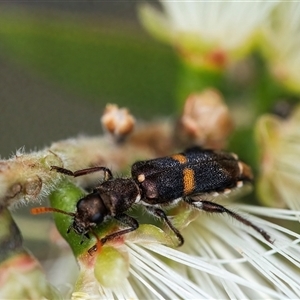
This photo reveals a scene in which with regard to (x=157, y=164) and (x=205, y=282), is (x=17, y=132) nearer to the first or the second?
(x=157, y=164)

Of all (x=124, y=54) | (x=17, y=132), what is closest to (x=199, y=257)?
(x=124, y=54)

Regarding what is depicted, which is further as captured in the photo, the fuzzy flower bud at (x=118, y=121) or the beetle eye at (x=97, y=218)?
the fuzzy flower bud at (x=118, y=121)

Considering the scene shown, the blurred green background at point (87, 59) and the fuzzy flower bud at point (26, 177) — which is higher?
the blurred green background at point (87, 59)

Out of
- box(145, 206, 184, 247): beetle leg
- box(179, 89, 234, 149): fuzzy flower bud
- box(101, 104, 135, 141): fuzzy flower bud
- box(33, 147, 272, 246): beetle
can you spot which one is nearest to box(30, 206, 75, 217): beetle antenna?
box(33, 147, 272, 246): beetle

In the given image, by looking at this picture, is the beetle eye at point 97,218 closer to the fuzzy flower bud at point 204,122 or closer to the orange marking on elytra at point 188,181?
the orange marking on elytra at point 188,181

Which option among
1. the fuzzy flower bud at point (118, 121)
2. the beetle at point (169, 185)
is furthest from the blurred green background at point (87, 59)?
the beetle at point (169, 185)

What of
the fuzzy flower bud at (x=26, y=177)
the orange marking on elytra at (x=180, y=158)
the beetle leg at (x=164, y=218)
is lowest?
the beetle leg at (x=164, y=218)

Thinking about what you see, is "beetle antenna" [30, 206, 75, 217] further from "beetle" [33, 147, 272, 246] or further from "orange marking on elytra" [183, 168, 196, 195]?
"orange marking on elytra" [183, 168, 196, 195]
